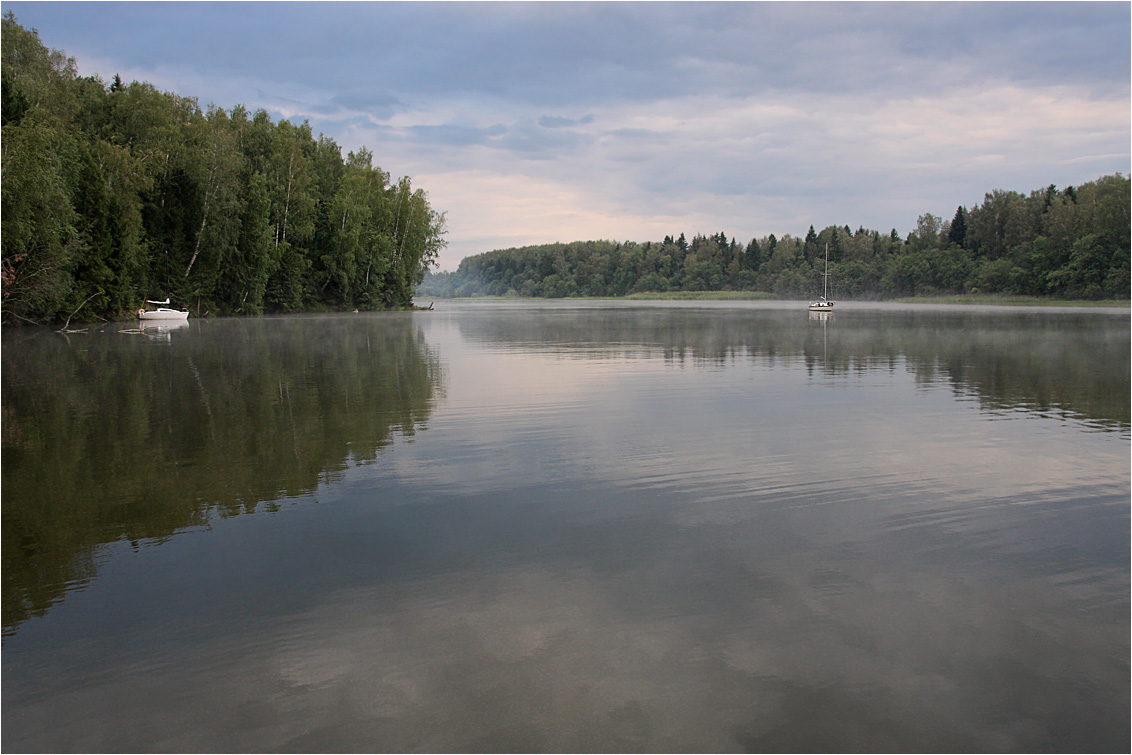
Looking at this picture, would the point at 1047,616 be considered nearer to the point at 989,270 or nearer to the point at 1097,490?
the point at 1097,490

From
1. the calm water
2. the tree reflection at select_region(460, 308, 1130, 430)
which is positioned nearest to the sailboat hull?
the tree reflection at select_region(460, 308, 1130, 430)

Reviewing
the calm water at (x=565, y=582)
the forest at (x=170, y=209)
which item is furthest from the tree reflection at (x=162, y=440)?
the forest at (x=170, y=209)

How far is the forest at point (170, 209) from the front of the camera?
1372 inches

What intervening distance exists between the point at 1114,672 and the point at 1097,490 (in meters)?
4.27

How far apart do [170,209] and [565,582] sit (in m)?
56.5

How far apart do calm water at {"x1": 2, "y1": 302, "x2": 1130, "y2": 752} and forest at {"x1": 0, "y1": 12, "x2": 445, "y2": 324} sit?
90.5 ft

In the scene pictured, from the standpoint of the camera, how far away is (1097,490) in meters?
7.62

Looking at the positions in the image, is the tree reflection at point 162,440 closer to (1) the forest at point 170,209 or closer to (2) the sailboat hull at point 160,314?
(1) the forest at point 170,209

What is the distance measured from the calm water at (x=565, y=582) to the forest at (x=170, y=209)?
27574mm

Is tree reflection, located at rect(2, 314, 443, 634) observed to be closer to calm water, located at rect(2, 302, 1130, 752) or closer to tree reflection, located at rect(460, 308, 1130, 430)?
calm water, located at rect(2, 302, 1130, 752)

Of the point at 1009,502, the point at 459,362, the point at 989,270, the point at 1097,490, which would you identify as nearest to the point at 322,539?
the point at 1009,502

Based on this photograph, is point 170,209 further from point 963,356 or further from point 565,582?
point 565,582

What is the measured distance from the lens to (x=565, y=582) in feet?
16.9

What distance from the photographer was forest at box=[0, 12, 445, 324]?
34.8 m
